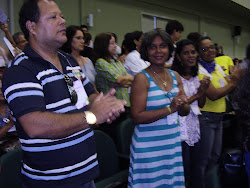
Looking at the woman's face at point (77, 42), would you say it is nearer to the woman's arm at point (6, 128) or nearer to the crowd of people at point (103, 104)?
the crowd of people at point (103, 104)

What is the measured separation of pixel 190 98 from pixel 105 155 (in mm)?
786

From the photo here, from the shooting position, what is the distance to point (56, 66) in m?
1.18

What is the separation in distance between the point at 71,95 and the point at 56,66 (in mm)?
164

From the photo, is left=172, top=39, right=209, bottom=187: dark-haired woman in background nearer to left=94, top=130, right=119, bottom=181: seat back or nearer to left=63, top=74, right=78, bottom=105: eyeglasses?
left=94, top=130, right=119, bottom=181: seat back

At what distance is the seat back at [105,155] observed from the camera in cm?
188

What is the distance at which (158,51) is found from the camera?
1.80 meters

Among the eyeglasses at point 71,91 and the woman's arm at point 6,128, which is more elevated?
the eyeglasses at point 71,91

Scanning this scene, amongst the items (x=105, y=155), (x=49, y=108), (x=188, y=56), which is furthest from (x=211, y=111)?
(x=49, y=108)

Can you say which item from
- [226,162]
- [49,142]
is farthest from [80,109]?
[226,162]

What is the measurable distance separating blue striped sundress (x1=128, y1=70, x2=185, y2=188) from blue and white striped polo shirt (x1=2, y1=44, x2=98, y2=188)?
1.83 ft

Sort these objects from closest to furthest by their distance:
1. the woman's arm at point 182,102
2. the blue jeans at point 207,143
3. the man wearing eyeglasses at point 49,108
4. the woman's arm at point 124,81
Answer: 1. the man wearing eyeglasses at point 49,108
2. the woman's arm at point 182,102
3. the blue jeans at point 207,143
4. the woman's arm at point 124,81

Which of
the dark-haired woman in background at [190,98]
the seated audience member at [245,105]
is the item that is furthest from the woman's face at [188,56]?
the seated audience member at [245,105]

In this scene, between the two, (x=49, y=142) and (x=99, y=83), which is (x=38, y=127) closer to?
(x=49, y=142)

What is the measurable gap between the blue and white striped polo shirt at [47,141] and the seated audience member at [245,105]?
0.77 m
